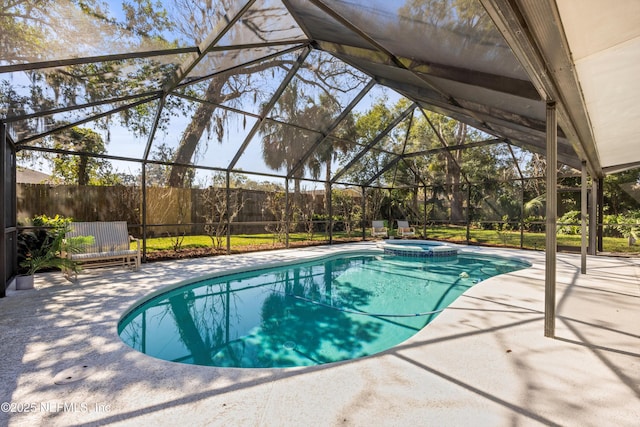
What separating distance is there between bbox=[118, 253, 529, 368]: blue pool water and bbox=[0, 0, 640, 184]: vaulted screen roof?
126 inches

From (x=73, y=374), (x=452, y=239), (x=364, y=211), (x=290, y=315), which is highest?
(x=364, y=211)

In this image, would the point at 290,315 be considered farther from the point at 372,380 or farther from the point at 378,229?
the point at 378,229

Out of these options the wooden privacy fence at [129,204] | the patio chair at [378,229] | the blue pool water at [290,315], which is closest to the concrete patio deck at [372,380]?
the blue pool water at [290,315]

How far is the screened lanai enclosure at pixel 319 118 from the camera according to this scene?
300cm

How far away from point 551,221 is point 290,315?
3600 millimetres

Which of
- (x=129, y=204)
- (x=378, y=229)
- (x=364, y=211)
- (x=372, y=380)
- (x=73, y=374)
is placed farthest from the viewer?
(x=364, y=211)

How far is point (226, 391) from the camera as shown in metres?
2.12

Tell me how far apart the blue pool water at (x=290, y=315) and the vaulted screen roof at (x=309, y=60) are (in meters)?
3.20

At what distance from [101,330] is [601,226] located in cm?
1306

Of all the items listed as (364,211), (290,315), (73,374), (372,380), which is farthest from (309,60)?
(364,211)

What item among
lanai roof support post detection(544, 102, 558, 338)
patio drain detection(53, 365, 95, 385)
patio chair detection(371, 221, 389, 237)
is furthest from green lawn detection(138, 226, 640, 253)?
lanai roof support post detection(544, 102, 558, 338)

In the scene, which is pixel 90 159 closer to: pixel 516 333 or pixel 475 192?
pixel 516 333

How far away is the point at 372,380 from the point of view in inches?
88.0

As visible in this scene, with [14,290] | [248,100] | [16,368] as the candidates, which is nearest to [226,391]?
[16,368]
